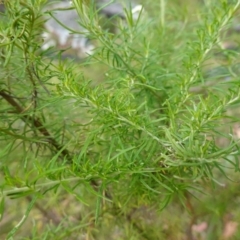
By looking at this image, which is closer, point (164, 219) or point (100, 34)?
point (100, 34)

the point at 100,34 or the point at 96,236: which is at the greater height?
the point at 100,34

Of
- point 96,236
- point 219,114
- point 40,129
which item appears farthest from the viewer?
point 96,236

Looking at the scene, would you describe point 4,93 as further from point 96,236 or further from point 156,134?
point 96,236

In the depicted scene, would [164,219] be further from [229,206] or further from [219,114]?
[219,114]

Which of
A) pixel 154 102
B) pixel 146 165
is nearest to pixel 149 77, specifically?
pixel 154 102

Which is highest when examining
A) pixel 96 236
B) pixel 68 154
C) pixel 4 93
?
pixel 4 93

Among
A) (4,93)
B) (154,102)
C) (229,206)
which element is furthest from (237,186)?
(4,93)

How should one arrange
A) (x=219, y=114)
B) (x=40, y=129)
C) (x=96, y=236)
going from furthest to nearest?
(x=96, y=236) < (x=40, y=129) < (x=219, y=114)

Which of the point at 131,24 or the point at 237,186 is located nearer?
the point at 131,24

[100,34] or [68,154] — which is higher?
[100,34]
